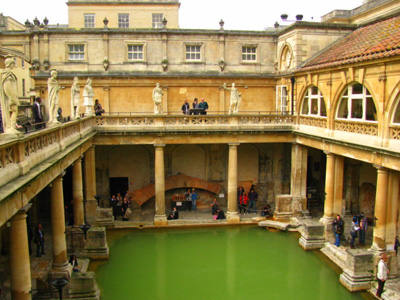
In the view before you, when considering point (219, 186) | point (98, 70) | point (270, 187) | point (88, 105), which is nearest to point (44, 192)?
point (88, 105)

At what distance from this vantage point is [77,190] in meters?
20.1

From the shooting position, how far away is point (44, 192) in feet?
88.7

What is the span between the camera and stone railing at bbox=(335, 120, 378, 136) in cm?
1809

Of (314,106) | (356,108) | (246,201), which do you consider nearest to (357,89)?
(356,108)

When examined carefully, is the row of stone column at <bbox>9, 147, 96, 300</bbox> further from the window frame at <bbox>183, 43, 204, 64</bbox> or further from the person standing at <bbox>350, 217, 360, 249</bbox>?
the person standing at <bbox>350, 217, 360, 249</bbox>

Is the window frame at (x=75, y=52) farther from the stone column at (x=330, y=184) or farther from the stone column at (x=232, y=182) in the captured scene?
the stone column at (x=330, y=184)

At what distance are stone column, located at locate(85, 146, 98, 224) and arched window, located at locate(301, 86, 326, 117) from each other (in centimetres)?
1327

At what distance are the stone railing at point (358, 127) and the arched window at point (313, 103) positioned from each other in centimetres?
226

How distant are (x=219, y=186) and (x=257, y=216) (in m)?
4.77

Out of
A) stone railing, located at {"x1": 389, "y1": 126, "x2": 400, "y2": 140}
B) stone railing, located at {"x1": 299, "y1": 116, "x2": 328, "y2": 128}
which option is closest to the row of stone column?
stone railing, located at {"x1": 299, "y1": 116, "x2": 328, "y2": 128}

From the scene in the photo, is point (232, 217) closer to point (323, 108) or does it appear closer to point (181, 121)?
point (181, 121)

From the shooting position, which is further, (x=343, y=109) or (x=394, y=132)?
(x=343, y=109)

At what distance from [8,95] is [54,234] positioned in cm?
764

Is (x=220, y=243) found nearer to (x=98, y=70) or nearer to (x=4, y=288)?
(x=4, y=288)
